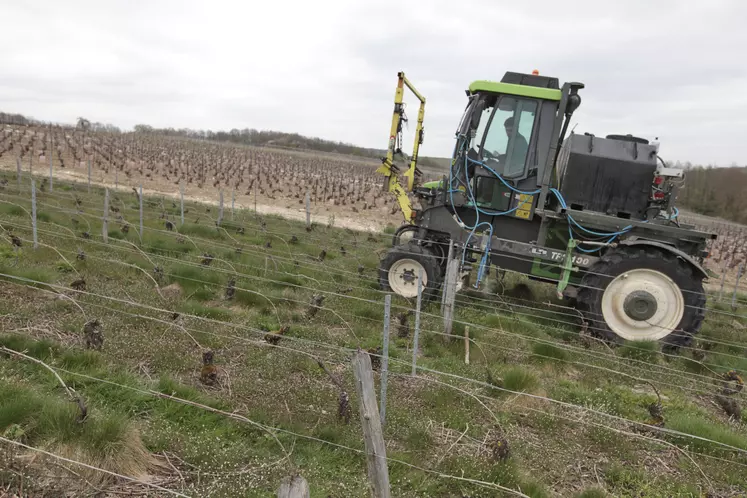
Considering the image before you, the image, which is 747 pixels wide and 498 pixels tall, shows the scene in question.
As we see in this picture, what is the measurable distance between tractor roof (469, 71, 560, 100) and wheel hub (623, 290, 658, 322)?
2.90 meters

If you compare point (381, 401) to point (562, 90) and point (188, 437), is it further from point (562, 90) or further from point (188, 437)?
point (562, 90)

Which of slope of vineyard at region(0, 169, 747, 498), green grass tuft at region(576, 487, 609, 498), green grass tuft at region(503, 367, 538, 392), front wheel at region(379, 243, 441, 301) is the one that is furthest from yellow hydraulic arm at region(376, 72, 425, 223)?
green grass tuft at region(576, 487, 609, 498)

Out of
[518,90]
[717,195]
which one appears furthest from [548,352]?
[717,195]

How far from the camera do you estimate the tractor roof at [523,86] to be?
21.5ft

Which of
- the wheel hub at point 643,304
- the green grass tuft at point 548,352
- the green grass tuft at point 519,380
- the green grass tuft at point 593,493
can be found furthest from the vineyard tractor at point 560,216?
the green grass tuft at point 593,493

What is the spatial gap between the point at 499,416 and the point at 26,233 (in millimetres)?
7962

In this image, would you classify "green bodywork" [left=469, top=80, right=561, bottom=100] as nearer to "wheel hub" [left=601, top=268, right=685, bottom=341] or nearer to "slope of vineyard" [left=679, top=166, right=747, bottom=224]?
"wheel hub" [left=601, top=268, right=685, bottom=341]

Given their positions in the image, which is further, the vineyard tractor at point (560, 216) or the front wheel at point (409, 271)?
the front wheel at point (409, 271)

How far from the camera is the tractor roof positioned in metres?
6.55

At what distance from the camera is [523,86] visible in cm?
662

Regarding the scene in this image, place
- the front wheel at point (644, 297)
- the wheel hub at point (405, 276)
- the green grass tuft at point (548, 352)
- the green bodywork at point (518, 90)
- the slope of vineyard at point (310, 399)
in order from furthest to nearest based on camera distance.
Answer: the wheel hub at point (405, 276)
the green bodywork at point (518, 90)
the front wheel at point (644, 297)
the green grass tuft at point (548, 352)
the slope of vineyard at point (310, 399)

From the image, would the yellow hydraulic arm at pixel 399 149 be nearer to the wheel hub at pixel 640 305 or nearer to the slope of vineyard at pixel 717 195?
the wheel hub at pixel 640 305

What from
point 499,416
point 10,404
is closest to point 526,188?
point 499,416

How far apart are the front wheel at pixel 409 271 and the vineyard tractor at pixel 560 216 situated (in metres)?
0.02
